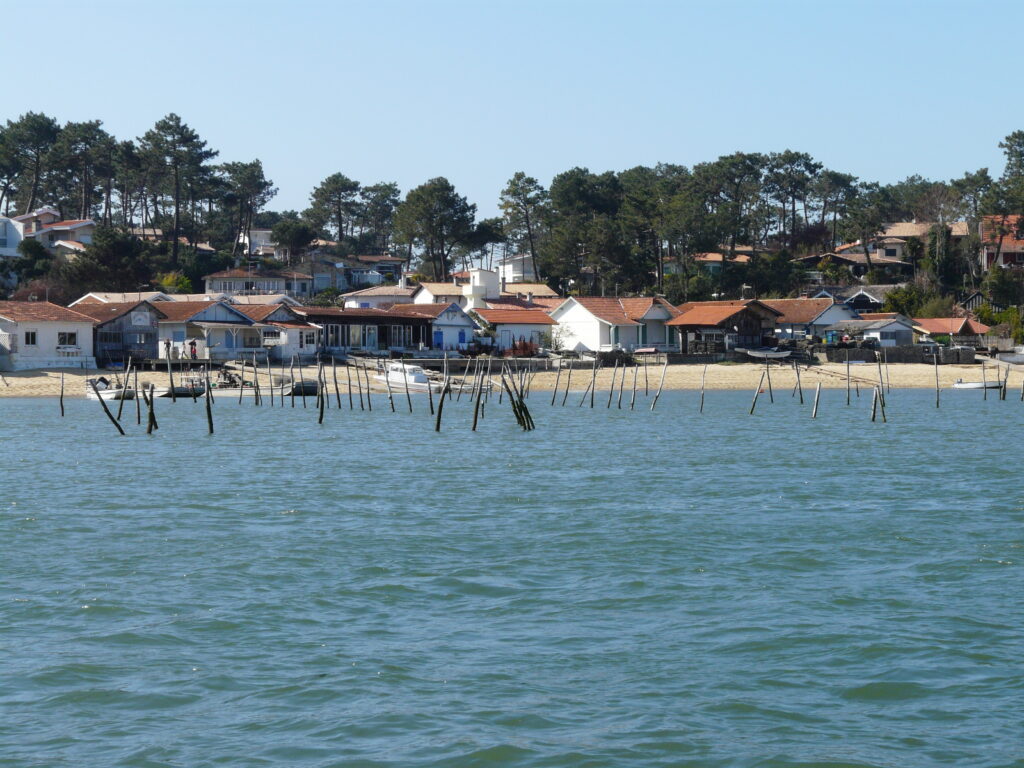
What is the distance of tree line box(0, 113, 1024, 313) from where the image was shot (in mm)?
99562

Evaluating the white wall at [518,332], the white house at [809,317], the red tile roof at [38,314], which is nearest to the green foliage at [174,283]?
the red tile roof at [38,314]

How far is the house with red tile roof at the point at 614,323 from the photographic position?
8200 cm

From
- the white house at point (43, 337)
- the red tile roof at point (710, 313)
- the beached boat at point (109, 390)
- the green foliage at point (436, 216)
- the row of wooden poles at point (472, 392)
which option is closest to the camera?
the row of wooden poles at point (472, 392)

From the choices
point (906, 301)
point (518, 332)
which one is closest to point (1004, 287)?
point (906, 301)

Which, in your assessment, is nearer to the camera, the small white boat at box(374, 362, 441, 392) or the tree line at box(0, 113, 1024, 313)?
the small white boat at box(374, 362, 441, 392)

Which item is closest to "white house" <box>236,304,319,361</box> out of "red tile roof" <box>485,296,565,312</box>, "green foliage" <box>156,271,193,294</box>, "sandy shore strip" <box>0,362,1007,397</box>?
"sandy shore strip" <box>0,362,1007,397</box>

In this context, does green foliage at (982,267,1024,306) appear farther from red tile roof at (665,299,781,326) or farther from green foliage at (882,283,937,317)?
red tile roof at (665,299,781,326)

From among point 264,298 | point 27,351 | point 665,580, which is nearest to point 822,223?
point 264,298

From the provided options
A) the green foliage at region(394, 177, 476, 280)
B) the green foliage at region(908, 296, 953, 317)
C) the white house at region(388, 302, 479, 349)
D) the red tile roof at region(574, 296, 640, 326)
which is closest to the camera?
the white house at region(388, 302, 479, 349)

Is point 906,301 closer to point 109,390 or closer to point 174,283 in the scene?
point 174,283

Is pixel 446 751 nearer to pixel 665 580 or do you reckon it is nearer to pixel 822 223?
pixel 665 580

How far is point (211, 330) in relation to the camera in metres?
70.6

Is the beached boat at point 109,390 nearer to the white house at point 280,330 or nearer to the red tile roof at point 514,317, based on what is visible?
the white house at point 280,330

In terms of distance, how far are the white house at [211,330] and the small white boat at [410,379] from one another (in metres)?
10.6
